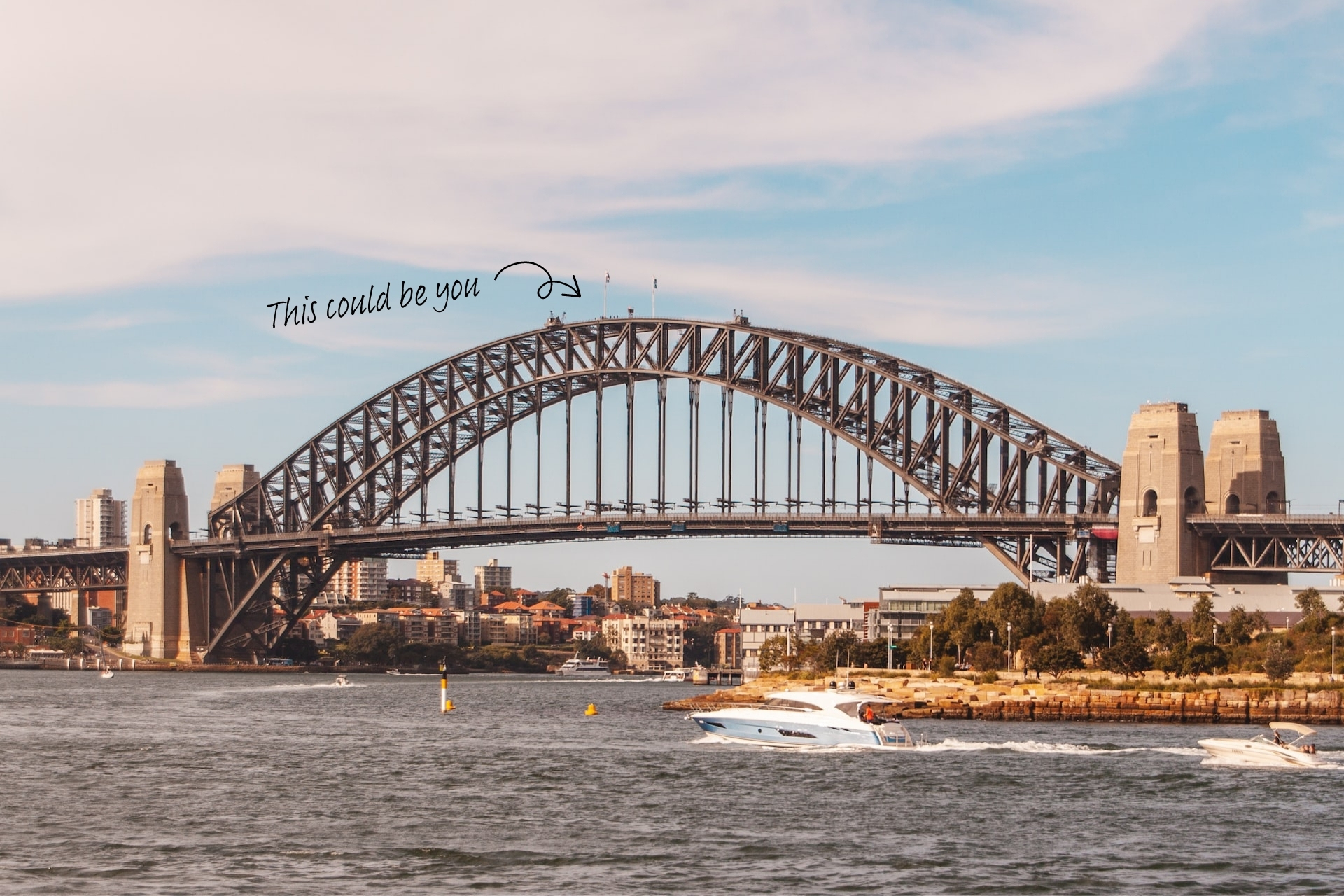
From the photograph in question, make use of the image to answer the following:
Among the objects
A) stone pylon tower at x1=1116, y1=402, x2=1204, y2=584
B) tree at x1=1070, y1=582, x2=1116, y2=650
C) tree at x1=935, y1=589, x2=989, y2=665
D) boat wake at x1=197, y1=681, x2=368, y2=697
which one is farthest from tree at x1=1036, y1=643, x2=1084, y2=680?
boat wake at x1=197, y1=681, x2=368, y2=697

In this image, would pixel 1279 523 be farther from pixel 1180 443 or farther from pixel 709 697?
pixel 709 697

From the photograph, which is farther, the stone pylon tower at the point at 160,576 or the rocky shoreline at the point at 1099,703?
the stone pylon tower at the point at 160,576

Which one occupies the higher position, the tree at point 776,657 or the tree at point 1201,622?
the tree at point 1201,622

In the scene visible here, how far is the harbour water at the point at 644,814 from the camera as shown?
3859 centimetres

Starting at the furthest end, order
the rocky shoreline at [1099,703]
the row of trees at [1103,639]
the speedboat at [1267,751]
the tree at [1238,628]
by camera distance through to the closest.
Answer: the tree at [1238,628]
the row of trees at [1103,639]
the rocky shoreline at [1099,703]
the speedboat at [1267,751]

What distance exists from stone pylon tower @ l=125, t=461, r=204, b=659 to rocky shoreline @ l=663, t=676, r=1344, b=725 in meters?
89.1

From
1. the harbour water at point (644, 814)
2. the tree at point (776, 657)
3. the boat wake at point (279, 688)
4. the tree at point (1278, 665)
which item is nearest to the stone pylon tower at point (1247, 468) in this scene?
the tree at point (1278, 665)

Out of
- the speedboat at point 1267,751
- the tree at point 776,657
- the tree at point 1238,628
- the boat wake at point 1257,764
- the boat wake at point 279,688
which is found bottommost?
the boat wake at point 279,688

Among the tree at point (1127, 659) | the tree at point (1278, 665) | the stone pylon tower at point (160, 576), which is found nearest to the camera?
the tree at point (1278, 665)

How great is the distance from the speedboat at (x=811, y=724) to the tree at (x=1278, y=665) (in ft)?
87.5

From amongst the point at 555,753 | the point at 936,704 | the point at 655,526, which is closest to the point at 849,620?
the point at 655,526

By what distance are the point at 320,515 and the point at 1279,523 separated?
283ft

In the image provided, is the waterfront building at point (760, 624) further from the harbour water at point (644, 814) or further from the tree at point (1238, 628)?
the harbour water at point (644, 814)

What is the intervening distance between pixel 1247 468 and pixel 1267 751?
5490 centimetres
